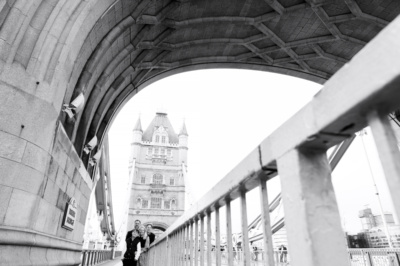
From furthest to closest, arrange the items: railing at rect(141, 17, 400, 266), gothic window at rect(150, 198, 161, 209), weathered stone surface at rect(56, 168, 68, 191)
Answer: gothic window at rect(150, 198, 161, 209), weathered stone surface at rect(56, 168, 68, 191), railing at rect(141, 17, 400, 266)

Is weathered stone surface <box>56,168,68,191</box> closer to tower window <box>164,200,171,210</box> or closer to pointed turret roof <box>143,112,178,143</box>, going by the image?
tower window <box>164,200,171,210</box>

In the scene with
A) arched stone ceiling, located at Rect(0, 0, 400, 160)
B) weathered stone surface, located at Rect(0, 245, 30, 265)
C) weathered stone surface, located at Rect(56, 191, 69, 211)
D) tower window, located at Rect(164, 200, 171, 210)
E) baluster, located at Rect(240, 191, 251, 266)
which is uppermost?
tower window, located at Rect(164, 200, 171, 210)

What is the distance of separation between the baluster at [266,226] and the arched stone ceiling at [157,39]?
334cm

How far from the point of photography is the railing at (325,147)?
0.53m

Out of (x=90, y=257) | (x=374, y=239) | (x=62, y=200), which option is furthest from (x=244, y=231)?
(x=374, y=239)

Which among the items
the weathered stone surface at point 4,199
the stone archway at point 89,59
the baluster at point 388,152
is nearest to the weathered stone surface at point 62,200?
the stone archway at point 89,59

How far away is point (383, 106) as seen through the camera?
58 centimetres

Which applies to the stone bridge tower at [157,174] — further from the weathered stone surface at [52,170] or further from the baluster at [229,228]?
the baluster at [229,228]

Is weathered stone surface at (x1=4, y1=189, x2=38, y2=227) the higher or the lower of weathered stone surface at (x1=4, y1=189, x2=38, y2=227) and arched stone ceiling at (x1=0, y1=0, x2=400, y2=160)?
the lower

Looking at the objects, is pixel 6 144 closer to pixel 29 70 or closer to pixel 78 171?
pixel 29 70

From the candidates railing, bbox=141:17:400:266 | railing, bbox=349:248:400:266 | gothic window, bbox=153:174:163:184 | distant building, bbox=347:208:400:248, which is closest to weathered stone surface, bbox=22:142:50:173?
railing, bbox=141:17:400:266

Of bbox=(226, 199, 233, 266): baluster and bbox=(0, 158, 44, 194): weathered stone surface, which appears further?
bbox=(0, 158, 44, 194): weathered stone surface

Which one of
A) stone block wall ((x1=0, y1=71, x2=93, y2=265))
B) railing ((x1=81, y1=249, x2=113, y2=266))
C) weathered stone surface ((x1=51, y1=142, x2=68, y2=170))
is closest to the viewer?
stone block wall ((x1=0, y1=71, x2=93, y2=265))

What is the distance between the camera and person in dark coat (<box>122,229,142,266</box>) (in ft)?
16.5
